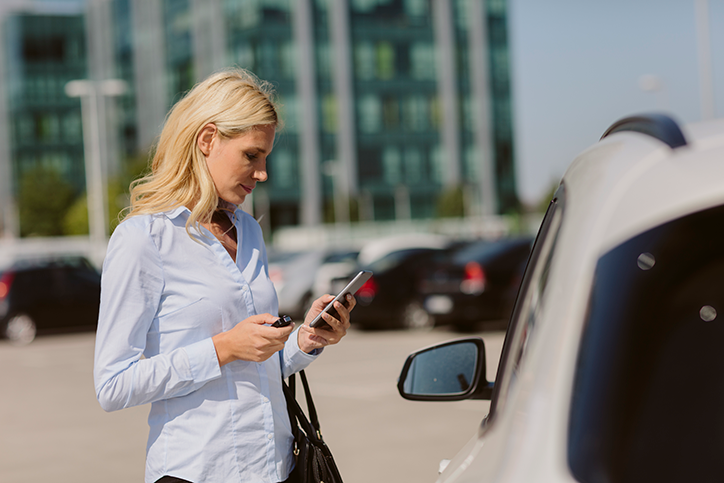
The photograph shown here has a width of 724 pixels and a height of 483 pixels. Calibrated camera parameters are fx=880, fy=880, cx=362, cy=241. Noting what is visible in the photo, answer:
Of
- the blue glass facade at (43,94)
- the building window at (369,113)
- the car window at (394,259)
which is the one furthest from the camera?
→ the blue glass facade at (43,94)

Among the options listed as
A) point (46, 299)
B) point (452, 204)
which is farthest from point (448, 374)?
point (452, 204)

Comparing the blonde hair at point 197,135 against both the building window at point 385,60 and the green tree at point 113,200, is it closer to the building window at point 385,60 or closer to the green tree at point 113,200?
the green tree at point 113,200

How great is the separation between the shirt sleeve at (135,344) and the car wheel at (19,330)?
1645 centimetres

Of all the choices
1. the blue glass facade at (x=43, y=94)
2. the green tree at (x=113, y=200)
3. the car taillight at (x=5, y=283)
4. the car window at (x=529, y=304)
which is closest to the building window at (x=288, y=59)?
the blue glass facade at (x=43, y=94)

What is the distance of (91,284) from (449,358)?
17.6 metres

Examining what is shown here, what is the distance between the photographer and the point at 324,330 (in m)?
2.35

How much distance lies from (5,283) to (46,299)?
912 millimetres

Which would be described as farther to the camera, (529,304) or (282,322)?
(282,322)

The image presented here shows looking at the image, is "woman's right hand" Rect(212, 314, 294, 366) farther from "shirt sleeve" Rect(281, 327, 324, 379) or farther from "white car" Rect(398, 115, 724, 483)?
"white car" Rect(398, 115, 724, 483)

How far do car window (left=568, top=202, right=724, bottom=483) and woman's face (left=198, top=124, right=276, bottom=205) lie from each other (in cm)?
122

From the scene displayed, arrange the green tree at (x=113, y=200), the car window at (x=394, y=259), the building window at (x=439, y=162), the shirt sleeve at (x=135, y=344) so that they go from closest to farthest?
the shirt sleeve at (x=135, y=344) < the car window at (x=394, y=259) < the green tree at (x=113, y=200) < the building window at (x=439, y=162)

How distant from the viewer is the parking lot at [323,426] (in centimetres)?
632

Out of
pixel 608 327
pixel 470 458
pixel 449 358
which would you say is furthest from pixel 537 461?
pixel 449 358

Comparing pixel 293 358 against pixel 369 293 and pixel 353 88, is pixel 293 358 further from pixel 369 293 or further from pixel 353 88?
pixel 353 88
